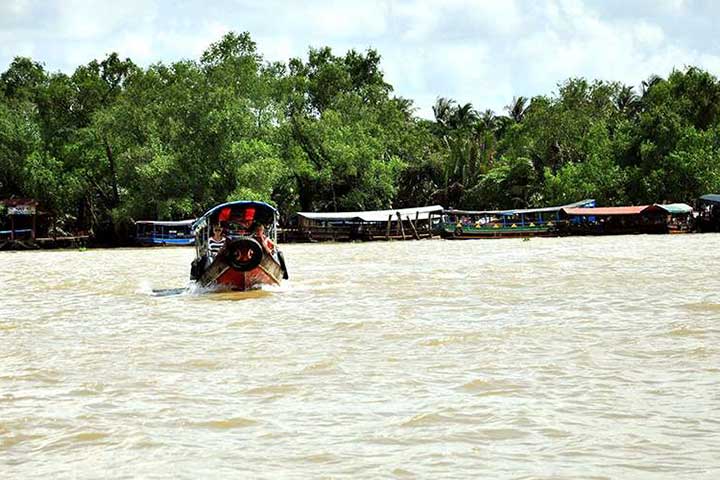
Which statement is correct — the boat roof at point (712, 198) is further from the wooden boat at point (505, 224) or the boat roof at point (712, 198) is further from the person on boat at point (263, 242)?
the person on boat at point (263, 242)

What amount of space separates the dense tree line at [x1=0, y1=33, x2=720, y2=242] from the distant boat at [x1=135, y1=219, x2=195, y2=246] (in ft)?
2.44

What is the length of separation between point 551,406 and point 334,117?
43925 millimetres

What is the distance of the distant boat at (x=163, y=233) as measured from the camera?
43219 millimetres

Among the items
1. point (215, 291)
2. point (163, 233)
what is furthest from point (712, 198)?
point (215, 291)

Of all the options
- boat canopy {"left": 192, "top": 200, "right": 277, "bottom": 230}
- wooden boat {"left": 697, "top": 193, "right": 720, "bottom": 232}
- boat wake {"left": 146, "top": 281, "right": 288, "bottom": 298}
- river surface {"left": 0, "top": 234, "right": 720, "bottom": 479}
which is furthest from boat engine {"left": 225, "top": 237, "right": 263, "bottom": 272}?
wooden boat {"left": 697, "top": 193, "right": 720, "bottom": 232}

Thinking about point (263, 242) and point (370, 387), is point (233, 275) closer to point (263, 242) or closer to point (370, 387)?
point (263, 242)

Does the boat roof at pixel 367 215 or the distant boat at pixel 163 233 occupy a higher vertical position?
the boat roof at pixel 367 215

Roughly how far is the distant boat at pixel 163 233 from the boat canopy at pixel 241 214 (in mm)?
25053

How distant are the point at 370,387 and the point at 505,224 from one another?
132 feet

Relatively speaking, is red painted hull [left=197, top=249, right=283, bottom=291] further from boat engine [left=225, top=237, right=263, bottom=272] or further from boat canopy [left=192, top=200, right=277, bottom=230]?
boat canopy [left=192, top=200, right=277, bottom=230]

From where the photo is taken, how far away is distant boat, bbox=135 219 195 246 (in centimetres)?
4322

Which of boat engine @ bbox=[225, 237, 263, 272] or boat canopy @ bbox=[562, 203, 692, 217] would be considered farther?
boat canopy @ bbox=[562, 203, 692, 217]

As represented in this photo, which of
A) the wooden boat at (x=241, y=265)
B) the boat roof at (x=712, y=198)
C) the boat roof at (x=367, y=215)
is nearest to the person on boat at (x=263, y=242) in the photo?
the wooden boat at (x=241, y=265)

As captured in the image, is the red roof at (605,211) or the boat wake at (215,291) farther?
the red roof at (605,211)
